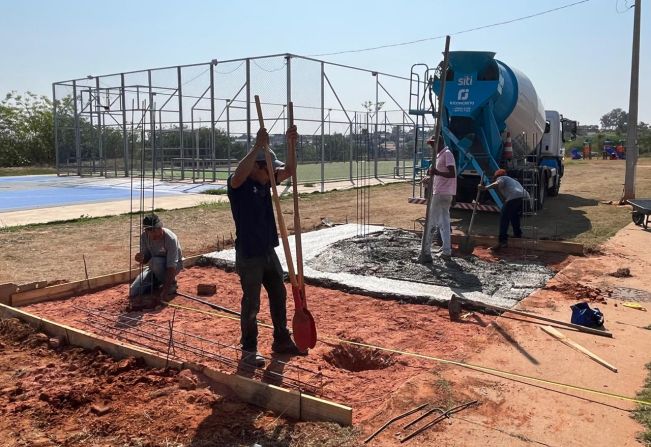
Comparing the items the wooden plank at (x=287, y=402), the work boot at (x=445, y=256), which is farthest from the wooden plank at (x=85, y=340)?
the work boot at (x=445, y=256)

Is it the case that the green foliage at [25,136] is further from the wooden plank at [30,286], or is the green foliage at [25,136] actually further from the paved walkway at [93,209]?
the wooden plank at [30,286]

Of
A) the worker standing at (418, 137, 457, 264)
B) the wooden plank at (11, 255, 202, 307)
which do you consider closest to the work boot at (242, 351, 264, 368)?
the wooden plank at (11, 255, 202, 307)

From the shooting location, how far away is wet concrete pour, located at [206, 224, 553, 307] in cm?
686

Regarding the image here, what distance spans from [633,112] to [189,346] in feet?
54.0

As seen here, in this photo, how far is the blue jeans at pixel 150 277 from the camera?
668cm

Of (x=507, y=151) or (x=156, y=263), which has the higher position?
(x=507, y=151)

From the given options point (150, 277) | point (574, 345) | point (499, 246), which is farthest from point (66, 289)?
point (499, 246)

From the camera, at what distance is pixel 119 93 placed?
25578 mm

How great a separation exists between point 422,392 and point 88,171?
28301 millimetres

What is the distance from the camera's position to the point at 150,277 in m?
6.75

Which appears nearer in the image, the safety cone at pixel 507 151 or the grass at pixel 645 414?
the grass at pixel 645 414

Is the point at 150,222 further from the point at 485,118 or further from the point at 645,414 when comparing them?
the point at 485,118

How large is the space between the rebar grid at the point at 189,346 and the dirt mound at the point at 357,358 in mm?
442

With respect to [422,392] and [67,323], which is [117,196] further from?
[422,392]
